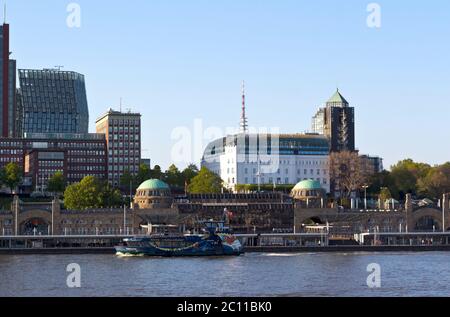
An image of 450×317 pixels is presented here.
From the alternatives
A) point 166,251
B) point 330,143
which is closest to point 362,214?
point 166,251

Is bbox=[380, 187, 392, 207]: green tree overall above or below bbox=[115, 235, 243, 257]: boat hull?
above

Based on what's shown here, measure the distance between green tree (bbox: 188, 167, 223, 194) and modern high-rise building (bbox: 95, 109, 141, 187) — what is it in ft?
72.5

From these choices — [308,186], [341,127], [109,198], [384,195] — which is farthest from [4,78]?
[384,195]

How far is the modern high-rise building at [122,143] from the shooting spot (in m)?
175

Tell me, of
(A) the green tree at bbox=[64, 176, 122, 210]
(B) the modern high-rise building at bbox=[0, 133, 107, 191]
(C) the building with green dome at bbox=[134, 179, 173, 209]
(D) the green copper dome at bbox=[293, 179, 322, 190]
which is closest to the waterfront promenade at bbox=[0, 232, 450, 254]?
(C) the building with green dome at bbox=[134, 179, 173, 209]

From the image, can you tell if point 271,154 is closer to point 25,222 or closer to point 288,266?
point 25,222

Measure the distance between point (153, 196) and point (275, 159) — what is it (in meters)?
50.8

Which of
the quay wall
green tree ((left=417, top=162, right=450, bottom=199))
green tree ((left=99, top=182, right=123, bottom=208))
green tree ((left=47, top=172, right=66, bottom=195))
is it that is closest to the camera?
the quay wall

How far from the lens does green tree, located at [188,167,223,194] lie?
494ft

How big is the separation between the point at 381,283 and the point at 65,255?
50.7 m

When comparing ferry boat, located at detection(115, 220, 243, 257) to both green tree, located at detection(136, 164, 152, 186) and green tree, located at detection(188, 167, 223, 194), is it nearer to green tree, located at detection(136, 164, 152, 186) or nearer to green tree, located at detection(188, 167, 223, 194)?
green tree, located at detection(188, 167, 223, 194)

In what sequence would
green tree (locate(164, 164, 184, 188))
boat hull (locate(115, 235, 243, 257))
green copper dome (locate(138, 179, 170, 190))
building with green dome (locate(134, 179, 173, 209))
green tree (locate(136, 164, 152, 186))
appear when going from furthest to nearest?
green tree (locate(164, 164, 184, 188)) → green tree (locate(136, 164, 152, 186)) → green copper dome (locate(138, 179, 170, 190)) → building with green dome (locate(134, 179, 173, 209)) → boat hull (locate(115, 235, 243, 257))

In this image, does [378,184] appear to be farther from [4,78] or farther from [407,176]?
[4,78]
